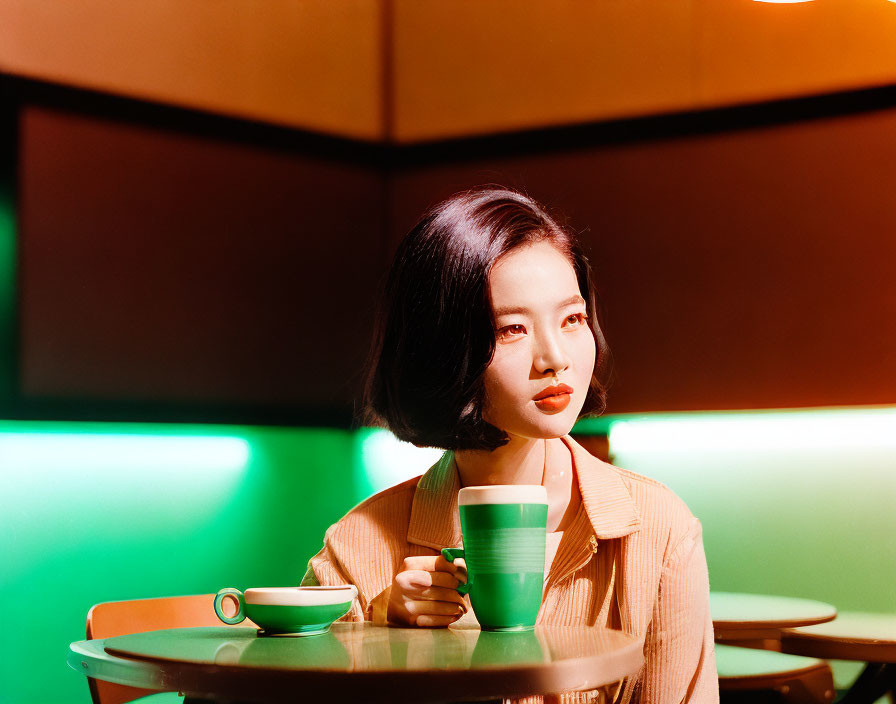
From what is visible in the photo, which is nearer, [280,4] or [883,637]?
[883,637]

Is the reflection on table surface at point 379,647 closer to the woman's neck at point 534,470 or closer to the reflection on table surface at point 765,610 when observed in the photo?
the woman's neck at point 534,470

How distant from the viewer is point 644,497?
133cm

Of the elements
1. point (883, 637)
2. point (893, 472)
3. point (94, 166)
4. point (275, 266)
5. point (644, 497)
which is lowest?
point (883, 637)

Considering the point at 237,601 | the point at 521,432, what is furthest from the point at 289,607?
the point at 521,432

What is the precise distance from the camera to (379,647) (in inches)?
37.7

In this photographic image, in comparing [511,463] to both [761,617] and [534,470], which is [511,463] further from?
[761,617]

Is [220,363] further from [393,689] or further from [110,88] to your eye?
[393,689]

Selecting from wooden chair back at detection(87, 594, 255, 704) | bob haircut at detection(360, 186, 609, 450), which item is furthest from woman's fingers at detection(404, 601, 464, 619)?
wooden chair back at detection(87, 594, 255, 704)

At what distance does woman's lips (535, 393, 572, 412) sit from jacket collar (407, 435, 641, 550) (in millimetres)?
145

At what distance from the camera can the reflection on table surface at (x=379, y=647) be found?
856 millimetres

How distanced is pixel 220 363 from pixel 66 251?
0.59 m

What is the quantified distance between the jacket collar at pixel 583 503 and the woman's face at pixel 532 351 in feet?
0.40

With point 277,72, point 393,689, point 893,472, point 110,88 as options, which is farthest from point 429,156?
point 393,689

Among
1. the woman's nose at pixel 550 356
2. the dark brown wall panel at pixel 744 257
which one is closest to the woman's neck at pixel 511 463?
the woman's nose at pixel 550 356
